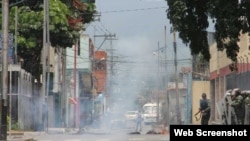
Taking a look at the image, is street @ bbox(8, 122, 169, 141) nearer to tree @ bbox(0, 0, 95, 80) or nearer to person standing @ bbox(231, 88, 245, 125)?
person standing @ bbox(231, 88, 245, 125)

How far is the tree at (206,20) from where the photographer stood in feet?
45.2

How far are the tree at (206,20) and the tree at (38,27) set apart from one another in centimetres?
1841

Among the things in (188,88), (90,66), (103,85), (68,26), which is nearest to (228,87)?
(68,26)

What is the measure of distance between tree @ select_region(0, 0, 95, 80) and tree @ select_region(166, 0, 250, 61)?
725 inches

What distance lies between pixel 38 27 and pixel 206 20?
1911 centimetres

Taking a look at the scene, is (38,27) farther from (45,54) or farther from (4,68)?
(4,68)

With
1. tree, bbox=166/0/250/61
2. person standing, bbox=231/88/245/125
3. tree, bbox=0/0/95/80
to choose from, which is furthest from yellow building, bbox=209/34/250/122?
tree, bbox=166/0/250/61

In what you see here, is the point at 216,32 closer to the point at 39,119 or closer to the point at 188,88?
the point at 39,119

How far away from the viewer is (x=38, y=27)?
108 feet

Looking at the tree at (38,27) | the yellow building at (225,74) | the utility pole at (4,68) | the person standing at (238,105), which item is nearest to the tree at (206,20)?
the person standing at (238,105)

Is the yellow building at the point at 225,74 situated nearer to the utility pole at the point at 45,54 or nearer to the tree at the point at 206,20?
the tree at the point at 206,20

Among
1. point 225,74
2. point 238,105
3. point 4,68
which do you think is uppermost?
point 4,68

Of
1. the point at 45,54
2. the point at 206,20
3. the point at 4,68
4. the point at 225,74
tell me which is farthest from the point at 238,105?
the point at 225,74

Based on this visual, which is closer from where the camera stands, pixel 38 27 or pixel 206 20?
pixel 206 20
